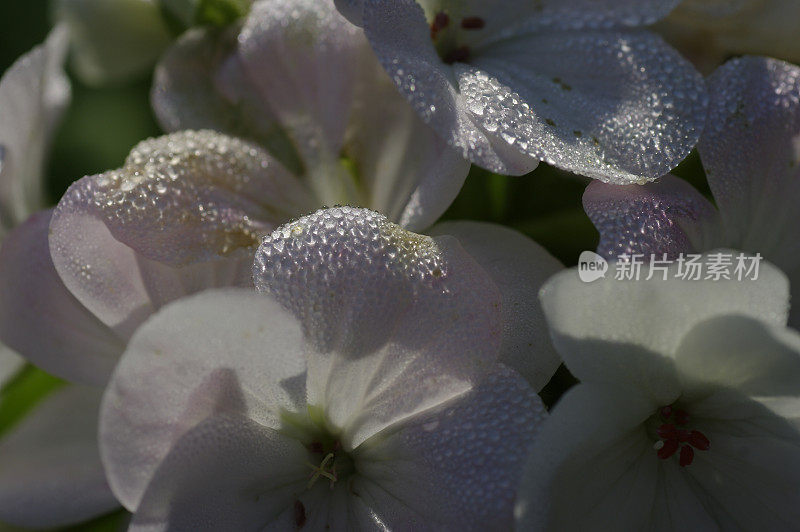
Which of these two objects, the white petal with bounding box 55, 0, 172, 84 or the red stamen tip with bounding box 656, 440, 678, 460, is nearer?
the red stamen tip with bounding box 656, 440, 678, 460

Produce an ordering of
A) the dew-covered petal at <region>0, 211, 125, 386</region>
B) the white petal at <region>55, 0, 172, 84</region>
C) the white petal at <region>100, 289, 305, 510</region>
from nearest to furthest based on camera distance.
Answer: the white petal at <region>100, 289, 305, 510</region>
the dew-covered petal at <region>0, 211, 125, 386</region>
the white petal at <region>55, 0, 172, 84</region>

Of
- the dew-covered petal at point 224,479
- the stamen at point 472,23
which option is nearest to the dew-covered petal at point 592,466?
the dew-covered petal at point 224,479

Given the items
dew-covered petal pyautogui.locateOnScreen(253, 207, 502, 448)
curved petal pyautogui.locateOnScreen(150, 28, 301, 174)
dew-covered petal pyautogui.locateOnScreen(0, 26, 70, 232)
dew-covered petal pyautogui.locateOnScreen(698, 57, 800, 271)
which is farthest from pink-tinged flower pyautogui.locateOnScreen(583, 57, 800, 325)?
dew-covered petal pyautogui.locateOnScreen(0, 26, 70, 232)

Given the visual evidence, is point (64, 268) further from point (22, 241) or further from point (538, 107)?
point (538, 107)

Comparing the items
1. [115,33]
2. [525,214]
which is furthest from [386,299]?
[115,33]

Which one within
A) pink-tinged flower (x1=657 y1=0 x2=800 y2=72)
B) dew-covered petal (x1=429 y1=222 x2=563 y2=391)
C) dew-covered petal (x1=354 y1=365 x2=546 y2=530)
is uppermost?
pink-tinged flower (x1=657 y1=0 x2=800 y2=72)

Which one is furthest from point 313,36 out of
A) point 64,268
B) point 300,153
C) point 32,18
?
point 32,18

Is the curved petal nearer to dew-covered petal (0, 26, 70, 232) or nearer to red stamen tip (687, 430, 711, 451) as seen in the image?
dew-covered petal (0, 26, 70, 232)
